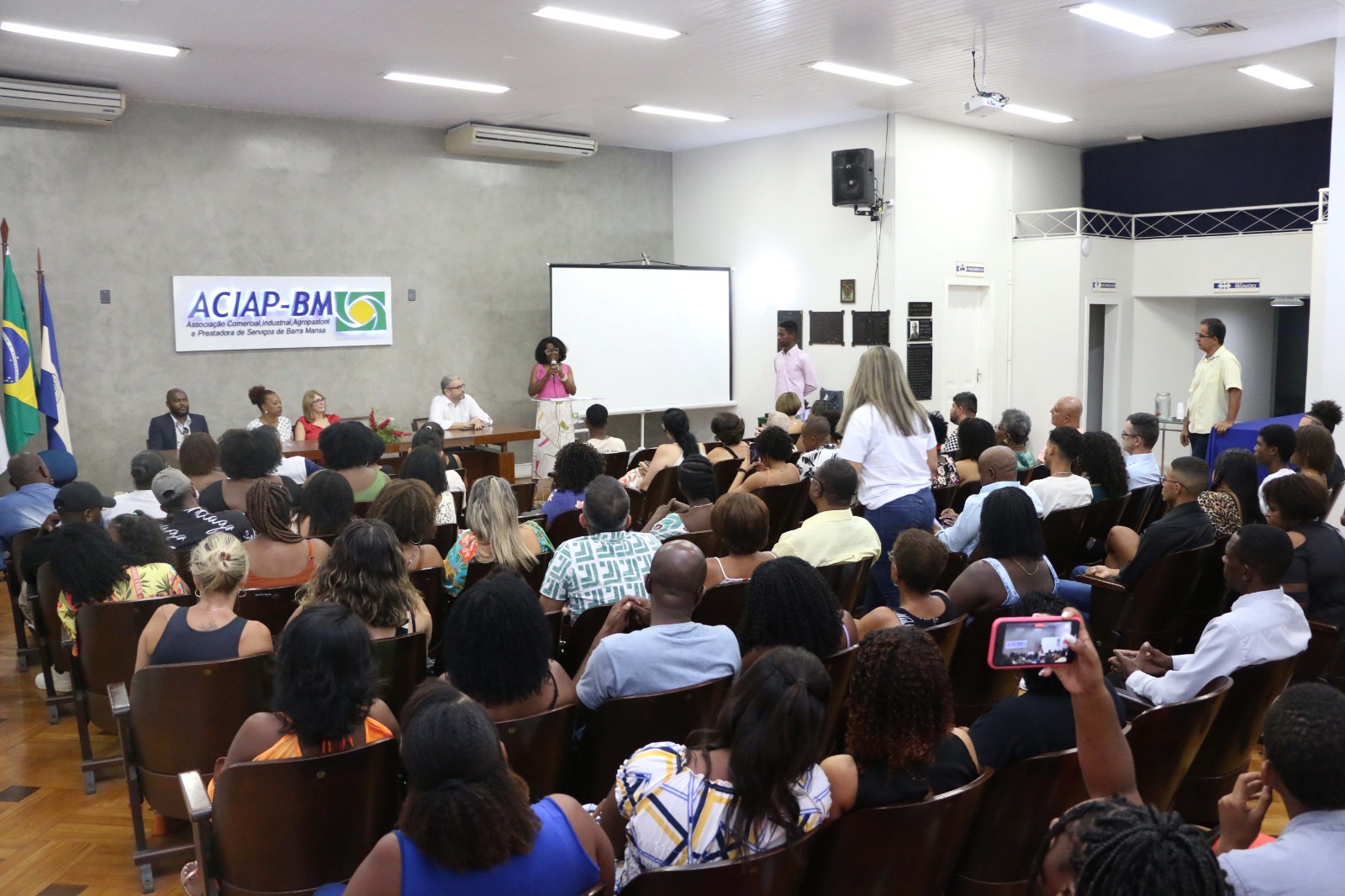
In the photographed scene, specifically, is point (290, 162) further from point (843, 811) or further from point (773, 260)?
point (843, 811)

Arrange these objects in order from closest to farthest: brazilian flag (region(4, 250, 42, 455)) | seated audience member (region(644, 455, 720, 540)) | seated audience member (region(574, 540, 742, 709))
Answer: seated audience member (region(574, 540, 742, 709)), seated audience member (region(644, 455, 720, 540)), brazilian flag (region(4, 250, 42, 455))

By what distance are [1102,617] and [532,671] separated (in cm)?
266

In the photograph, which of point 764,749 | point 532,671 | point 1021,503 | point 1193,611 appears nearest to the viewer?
point 764,749

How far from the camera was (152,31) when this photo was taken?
710 centimetres

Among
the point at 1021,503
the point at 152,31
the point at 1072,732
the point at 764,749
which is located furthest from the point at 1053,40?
the point at 764,749

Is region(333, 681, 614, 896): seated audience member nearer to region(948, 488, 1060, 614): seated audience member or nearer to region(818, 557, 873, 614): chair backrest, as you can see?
region(948, 488, 1060, 614): seated audience member

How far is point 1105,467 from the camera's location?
5305 mm

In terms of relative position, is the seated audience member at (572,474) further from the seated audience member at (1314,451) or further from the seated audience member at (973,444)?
the seated audience member at (1314,451)

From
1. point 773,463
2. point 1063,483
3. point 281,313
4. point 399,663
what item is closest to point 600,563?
point 399,663

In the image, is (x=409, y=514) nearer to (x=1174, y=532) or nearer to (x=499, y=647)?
(x=499, y=647)

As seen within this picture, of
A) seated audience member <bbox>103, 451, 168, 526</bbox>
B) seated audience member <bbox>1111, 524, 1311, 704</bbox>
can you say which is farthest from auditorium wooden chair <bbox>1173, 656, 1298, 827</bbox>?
seated audience member <bbox>103, 451, 168, 526</bbox>

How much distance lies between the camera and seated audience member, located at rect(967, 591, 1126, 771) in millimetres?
2311

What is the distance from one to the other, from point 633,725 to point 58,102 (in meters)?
8.22

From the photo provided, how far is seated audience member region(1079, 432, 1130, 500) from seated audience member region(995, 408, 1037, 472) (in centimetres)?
89
